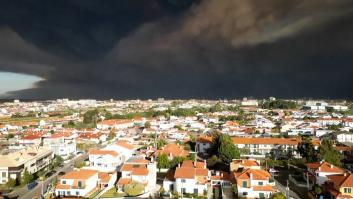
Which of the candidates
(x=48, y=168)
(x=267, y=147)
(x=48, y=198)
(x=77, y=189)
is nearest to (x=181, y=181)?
(x=77, y=189)

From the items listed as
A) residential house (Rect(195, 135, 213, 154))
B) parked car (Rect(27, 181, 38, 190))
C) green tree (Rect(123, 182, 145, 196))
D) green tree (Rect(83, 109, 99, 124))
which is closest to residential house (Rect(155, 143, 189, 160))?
residential house (Rect(195, 135, 213, 154))

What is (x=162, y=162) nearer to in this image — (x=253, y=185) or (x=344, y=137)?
(x=253, y=185)

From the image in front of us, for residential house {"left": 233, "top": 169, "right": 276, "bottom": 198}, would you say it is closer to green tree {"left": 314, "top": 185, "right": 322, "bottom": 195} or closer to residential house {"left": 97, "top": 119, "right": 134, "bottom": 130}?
green tree {"left": 314, "top": 185, "right": 322, "bottom": 195}

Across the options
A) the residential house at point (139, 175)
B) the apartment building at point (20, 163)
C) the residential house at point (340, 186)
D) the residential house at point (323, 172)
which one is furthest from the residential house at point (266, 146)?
the apartment building at point (20, 163)

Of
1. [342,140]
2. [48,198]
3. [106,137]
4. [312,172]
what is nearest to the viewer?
[48,198]

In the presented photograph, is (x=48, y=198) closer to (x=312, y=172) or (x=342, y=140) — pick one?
(x=312, y=172)

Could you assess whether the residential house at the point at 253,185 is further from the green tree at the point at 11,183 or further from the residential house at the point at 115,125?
the residential house at the point at 115,125

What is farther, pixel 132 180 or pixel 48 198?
pixel 132 180
